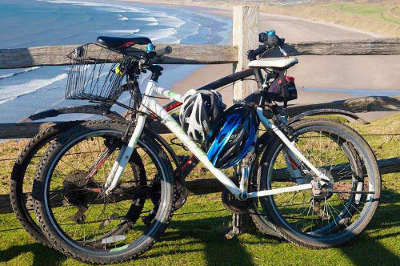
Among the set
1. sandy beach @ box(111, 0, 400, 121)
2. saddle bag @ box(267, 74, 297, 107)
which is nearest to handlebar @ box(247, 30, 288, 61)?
saddle bag @ box(267, 74, 297, 107)

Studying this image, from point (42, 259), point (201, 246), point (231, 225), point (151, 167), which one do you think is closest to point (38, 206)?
point (42, 259)

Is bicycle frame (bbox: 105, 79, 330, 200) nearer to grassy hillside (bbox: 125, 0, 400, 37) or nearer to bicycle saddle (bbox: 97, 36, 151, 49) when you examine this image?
bicycle saddle (bbox: 97, 36, 151, 49)

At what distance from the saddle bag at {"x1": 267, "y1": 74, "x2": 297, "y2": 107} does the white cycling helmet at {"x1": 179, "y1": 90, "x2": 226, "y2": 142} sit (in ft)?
1.69

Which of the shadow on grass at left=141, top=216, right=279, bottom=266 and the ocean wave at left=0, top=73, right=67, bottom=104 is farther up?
the shadow on grass at left=141, top=216, right=279, bottom=266

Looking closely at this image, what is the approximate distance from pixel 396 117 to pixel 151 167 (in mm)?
4429

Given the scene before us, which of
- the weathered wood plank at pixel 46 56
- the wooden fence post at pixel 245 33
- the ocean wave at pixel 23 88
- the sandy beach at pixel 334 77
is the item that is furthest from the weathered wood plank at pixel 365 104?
the ocean wave at pixel 23 88

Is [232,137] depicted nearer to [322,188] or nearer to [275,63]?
[275,63]

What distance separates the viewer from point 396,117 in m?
9.73

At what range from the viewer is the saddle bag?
448cm

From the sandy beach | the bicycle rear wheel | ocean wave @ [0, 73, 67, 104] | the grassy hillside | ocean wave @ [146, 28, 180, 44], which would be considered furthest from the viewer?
the grassy hillside

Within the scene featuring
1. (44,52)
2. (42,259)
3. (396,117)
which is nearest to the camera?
(42,259)

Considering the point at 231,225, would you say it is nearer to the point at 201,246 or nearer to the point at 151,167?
the point at 201,246

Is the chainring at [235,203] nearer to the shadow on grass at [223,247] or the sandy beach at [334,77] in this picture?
the shadow on grass at [223,247]

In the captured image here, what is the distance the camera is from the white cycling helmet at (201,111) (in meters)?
4.09
